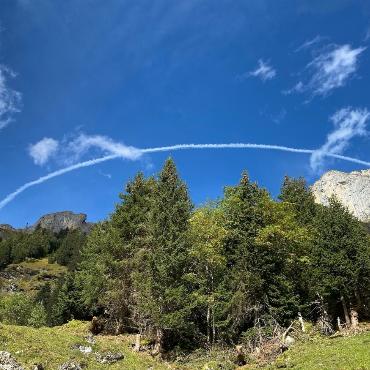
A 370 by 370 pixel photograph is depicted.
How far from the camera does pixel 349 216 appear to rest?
1954 inches

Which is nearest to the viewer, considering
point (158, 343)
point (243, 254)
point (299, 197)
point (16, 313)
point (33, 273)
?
point (158, 343)

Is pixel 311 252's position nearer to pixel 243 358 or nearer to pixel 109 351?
pixel 243 358

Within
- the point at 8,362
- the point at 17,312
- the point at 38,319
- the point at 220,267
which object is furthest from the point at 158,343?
the point at 17,312

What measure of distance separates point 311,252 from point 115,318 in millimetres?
23379

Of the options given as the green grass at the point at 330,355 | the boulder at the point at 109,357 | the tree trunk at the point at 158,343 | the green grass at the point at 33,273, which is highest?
the green grass at the point at 33,273

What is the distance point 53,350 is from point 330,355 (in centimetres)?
2039

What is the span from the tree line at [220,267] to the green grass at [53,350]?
12.3 feet

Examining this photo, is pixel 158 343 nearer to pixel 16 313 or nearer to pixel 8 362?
pixel 8 362

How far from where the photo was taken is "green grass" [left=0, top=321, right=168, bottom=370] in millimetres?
32062

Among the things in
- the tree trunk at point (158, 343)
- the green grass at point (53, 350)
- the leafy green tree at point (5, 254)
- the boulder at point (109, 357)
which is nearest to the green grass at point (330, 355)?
the green grass at point (53, 350)

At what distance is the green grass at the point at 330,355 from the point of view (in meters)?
26.0

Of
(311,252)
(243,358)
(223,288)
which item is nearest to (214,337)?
(223,288)

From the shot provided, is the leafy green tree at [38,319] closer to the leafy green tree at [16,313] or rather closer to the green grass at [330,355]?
the leafy green tree at [16,313]

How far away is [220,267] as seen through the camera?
1861 inches
